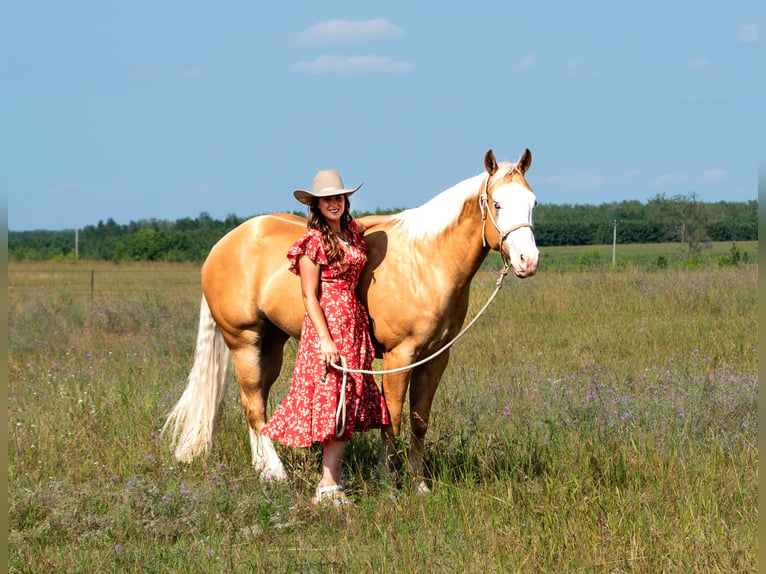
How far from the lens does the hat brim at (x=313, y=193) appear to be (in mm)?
4578

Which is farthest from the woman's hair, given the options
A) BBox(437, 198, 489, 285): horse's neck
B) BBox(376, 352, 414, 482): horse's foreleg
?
BBox(376, 352, 414, 482): horse's foreleg

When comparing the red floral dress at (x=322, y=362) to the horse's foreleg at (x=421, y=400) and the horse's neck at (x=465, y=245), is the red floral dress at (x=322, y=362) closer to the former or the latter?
the horse's foreleg at (x=421, y=400)

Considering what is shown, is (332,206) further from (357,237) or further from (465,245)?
(465,245)

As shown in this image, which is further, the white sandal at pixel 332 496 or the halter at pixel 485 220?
the white sandal at pixel 332 496

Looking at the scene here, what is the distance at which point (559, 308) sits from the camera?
37.3 feet

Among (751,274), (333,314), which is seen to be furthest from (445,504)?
(751,274)

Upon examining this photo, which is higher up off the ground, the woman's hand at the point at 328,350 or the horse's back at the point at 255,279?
the horse's back at the point at 255,279

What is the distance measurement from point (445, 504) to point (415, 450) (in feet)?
1.94

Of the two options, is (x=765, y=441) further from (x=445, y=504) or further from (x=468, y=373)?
(x=468, y=373)

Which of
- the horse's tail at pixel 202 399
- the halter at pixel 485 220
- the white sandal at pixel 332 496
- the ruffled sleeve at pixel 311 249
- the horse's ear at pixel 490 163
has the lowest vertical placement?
the white sandal at pixel 332 496

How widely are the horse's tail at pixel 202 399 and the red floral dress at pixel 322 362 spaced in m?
1.24

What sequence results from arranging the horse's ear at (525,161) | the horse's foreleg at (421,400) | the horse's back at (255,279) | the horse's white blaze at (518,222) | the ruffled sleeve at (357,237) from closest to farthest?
the horse's white blaze at (518,222) → the horse's ear at (525,161) → the ruffled sleeve at (357,237) → the horse's foreleg at (421,400) → the horse's back at (255,279)

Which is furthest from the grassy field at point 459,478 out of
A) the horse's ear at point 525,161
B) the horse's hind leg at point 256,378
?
the horse's ear at point 525,161

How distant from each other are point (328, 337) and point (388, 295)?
492 millimetres
